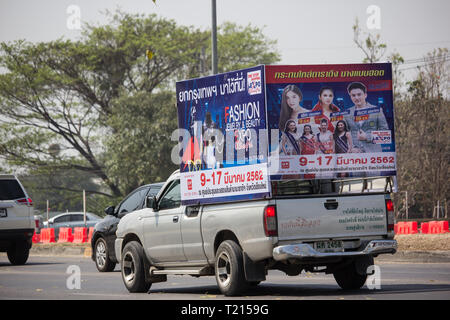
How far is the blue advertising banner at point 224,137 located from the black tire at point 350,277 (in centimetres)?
195

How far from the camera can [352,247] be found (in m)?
11.3

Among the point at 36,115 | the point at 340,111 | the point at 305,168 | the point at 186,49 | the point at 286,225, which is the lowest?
the point at 286,225

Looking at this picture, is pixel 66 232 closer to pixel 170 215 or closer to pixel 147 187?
pixel 147 187

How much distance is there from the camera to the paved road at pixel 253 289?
11.3 meters

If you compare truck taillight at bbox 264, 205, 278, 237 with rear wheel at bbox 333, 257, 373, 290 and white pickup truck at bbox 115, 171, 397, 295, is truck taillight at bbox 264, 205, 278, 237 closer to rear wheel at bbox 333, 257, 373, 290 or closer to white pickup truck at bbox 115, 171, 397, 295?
white pickup truck at bbox 115, 171, 397, 295

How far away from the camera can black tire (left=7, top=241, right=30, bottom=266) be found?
845 inches

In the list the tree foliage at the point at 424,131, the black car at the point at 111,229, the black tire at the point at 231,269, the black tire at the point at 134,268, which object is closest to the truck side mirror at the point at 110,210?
the black car at the point at 111,229

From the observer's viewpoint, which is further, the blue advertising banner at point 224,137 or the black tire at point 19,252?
the black tire at point 19,252

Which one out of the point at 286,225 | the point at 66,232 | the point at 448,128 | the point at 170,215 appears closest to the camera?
the point at 286,225

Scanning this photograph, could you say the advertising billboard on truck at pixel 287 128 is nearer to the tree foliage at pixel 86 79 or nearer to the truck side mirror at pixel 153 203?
the truck side mirror at pixel 153 203

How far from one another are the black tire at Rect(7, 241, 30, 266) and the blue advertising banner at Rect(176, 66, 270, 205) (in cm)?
1008

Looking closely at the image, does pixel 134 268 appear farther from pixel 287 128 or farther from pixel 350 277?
pixel 287 128
